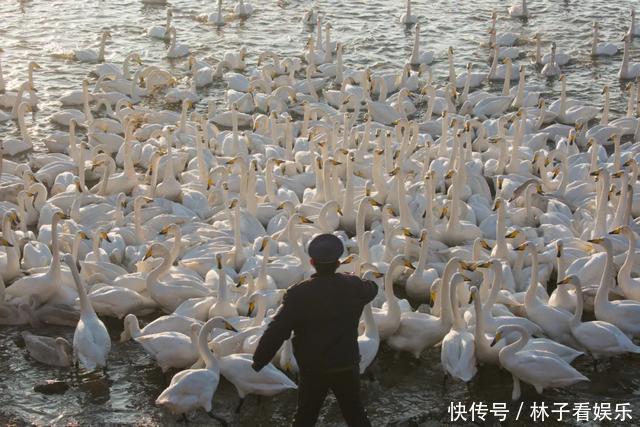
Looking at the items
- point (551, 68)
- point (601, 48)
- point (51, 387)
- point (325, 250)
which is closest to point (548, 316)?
point (325, 250)

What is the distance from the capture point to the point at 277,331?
7215 millimetres

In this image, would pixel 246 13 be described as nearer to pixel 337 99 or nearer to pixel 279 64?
pixel 279 64

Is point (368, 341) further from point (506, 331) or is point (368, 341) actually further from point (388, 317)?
point (506, 331)

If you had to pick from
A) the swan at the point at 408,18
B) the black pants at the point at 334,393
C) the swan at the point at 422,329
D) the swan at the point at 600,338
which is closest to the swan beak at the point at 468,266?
the swan at the point at 422,329

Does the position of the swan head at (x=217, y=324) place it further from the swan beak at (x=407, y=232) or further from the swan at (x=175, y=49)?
the swan at (x=175, y=49)

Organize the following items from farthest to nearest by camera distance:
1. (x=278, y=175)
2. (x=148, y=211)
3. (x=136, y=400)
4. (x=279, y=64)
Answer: (x=279, y=64) → (x=278, y=175) → (x=148, y=211) → (x=136, y=400)

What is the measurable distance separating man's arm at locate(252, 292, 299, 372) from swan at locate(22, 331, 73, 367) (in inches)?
149

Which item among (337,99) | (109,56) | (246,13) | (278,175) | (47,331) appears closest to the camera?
(47,331)

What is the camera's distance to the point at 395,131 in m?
16.6

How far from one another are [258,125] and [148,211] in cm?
407

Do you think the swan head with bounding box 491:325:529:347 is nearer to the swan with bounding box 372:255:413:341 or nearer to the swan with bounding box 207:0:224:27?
the swan with bounding box 372:255:413:341

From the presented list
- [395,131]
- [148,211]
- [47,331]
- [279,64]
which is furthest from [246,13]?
[47,331]

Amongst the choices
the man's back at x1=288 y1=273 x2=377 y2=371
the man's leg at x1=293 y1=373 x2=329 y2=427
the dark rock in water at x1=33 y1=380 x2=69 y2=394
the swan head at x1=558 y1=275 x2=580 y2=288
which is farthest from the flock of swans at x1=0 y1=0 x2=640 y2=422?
the man's back at x1=288 y1=273 x2=377 y2=371

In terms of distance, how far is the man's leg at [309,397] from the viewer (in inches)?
296
